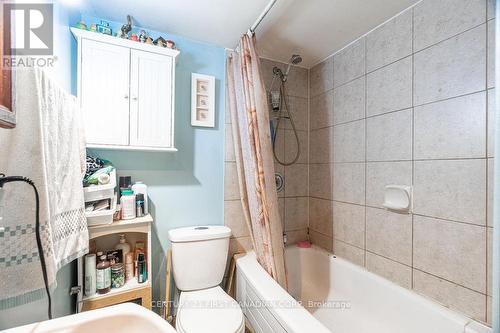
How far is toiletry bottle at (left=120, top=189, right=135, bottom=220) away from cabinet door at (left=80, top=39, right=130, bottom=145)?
325 mm

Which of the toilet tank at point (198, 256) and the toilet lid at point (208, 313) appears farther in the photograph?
the toilet tank at point (198, 256)

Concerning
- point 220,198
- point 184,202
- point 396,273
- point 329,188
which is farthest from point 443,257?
point 184,202

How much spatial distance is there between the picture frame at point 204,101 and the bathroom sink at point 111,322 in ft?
4.12

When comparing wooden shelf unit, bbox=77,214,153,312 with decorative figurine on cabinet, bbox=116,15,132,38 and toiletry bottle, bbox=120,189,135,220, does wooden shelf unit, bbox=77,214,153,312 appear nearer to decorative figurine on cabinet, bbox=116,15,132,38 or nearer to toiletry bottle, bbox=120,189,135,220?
toiletry bottle, bbox=120,189,135,220

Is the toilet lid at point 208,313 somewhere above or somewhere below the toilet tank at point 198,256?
below

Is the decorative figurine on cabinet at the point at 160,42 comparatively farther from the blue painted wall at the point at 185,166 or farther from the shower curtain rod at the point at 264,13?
the shower curtain rod at the point at 264,13

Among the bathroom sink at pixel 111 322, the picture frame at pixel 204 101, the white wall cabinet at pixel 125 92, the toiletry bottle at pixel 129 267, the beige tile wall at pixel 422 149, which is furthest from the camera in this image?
the picture frame at pixel 204 101

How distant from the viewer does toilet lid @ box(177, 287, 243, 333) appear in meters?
1.11

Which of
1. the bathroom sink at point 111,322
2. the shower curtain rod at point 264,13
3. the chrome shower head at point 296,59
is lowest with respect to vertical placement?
the bathroom sink at point 111,322

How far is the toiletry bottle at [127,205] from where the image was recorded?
1287mm

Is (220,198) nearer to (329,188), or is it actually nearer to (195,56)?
(329,188)

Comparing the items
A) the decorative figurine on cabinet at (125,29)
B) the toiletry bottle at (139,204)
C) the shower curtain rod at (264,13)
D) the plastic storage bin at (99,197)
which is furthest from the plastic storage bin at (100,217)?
the shower curtain rod at (264,13)

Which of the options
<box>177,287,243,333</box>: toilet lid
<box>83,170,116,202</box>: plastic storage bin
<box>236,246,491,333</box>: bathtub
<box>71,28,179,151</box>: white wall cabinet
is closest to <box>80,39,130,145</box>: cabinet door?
<box>71,28,179,151</box>: white wall cabinet

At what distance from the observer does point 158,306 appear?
157 cm
